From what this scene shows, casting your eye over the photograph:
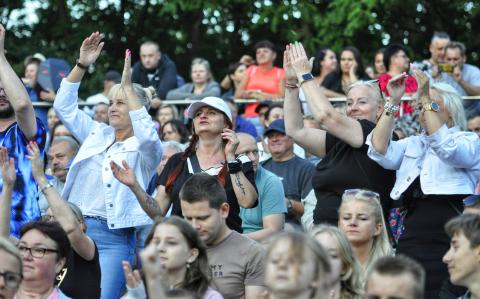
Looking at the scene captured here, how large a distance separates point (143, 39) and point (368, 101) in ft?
36.7

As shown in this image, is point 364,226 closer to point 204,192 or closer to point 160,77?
point 204,192

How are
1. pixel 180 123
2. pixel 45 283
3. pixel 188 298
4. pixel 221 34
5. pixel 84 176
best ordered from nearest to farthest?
pixel 188 298
pixel 45 283
pixel 84 176
pixel 180 123
pixel 221 34

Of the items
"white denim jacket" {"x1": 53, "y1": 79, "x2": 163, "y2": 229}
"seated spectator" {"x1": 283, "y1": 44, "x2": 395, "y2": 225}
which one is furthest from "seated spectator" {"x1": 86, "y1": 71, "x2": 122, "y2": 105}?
"seated spectator" {"x1": 283, "y1": 44, "x2": 395, "y2": 225}

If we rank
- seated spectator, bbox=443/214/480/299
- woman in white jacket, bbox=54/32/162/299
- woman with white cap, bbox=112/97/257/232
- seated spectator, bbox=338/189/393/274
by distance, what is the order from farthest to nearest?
woman in white jacket, bbox=54/32/162/299 < woman with white cap, bbox=112/97/257/232 < seated spectator, bbox=338/189/393/274 < seated spectator, bbox=443/214/480/299

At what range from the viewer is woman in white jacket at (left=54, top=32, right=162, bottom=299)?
8.48m

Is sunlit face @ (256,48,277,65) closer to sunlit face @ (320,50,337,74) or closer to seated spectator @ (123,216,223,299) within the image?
sunlit face @ (320,50,337,74)

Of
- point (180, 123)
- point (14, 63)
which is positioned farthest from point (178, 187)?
point (14, 63)

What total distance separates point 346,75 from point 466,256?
7.06 meters

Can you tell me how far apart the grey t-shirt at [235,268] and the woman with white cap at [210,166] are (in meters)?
0.80

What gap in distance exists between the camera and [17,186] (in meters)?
8.05

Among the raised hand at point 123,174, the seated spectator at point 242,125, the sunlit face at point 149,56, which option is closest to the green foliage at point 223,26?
the sunlit face at point 149,56

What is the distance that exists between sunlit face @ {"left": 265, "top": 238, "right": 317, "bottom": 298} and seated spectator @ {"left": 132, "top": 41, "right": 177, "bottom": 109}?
855 centimetres

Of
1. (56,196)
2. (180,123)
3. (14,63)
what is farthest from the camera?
(14,63)

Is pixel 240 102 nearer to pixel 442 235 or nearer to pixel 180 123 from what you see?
A: pixel 180 123
